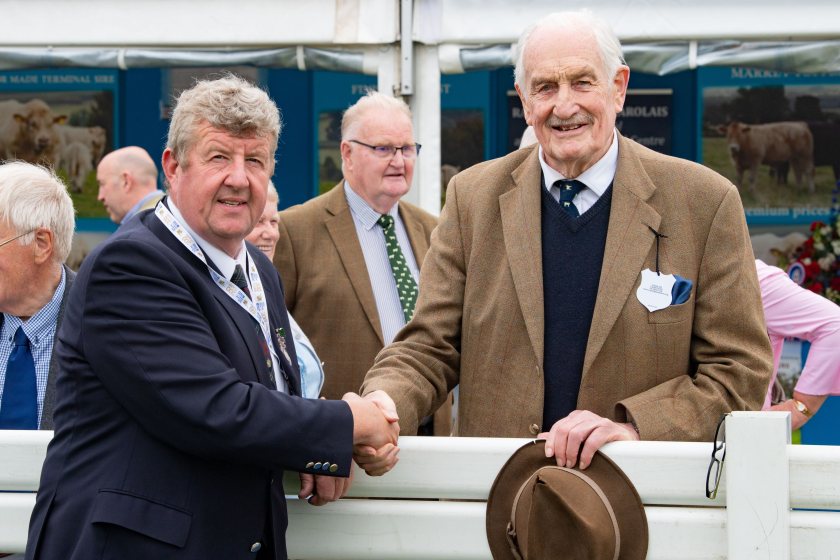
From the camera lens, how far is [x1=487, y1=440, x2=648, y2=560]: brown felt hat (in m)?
2.08

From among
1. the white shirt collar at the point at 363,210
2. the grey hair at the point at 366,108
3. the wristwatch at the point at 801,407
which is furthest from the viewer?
the grey hair at the point at 366,108

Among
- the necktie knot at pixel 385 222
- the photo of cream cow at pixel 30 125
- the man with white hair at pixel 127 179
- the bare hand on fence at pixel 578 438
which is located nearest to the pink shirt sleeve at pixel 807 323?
the necktie knot at pixel 385 222

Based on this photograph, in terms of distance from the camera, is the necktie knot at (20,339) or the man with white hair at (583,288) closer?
the man with white hair at (583,288)

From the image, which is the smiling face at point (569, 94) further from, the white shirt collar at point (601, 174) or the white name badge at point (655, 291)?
the white name badge at point (655, 291)

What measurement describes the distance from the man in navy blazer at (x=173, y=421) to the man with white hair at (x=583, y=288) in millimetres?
369

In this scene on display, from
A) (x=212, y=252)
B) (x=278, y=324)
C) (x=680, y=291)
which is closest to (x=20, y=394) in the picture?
(x=278, y=324)

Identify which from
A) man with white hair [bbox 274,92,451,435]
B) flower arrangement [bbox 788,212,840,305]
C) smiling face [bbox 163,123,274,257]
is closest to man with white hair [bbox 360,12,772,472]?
smiling face [bbox 163,123,274,257]

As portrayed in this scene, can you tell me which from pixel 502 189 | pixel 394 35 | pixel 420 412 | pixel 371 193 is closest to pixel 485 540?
pixel 420 412

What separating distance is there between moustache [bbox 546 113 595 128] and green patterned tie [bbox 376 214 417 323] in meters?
2.12

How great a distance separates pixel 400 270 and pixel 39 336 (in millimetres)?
1921

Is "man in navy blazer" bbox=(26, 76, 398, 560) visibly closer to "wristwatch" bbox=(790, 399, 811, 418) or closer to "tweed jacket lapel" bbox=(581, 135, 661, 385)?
"tweed jacket lapel" bbox=(581, 135, 661, 385)

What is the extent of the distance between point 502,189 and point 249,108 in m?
0.76

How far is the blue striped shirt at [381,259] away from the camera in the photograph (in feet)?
15.5

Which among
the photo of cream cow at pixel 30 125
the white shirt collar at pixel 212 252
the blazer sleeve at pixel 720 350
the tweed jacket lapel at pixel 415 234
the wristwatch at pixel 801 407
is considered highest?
the photo of cream cow at pixel 30 125
